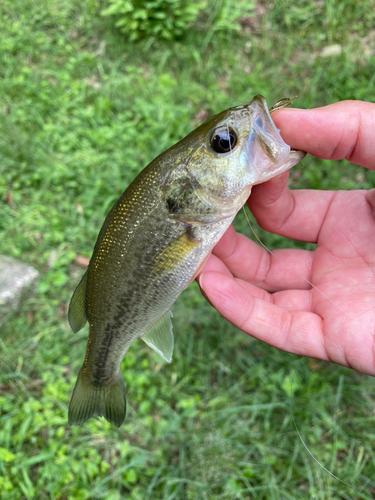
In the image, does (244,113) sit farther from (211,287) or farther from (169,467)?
(169,467)

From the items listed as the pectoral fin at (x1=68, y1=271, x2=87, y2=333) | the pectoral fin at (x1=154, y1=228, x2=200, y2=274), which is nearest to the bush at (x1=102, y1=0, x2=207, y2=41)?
the pectoral fin at (x1=154, y1=228, x2=200, y2=274)

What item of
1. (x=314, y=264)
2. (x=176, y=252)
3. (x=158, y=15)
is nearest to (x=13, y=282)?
(x=176, y=252)

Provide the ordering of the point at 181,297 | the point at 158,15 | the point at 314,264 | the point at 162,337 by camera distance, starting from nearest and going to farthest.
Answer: the point at 162,337, the point at 314,264, the point at 181,297, the point at 158,15

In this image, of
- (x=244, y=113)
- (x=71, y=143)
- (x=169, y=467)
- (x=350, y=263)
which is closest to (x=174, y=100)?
(x=71, y=143)

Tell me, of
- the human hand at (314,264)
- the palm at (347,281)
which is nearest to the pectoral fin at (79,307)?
the human hand at (314,264)

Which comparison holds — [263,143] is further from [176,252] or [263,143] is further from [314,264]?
[314,264]

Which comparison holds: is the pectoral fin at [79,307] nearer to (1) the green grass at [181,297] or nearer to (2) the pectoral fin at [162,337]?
(2) the pectoral fin at [162,337]
